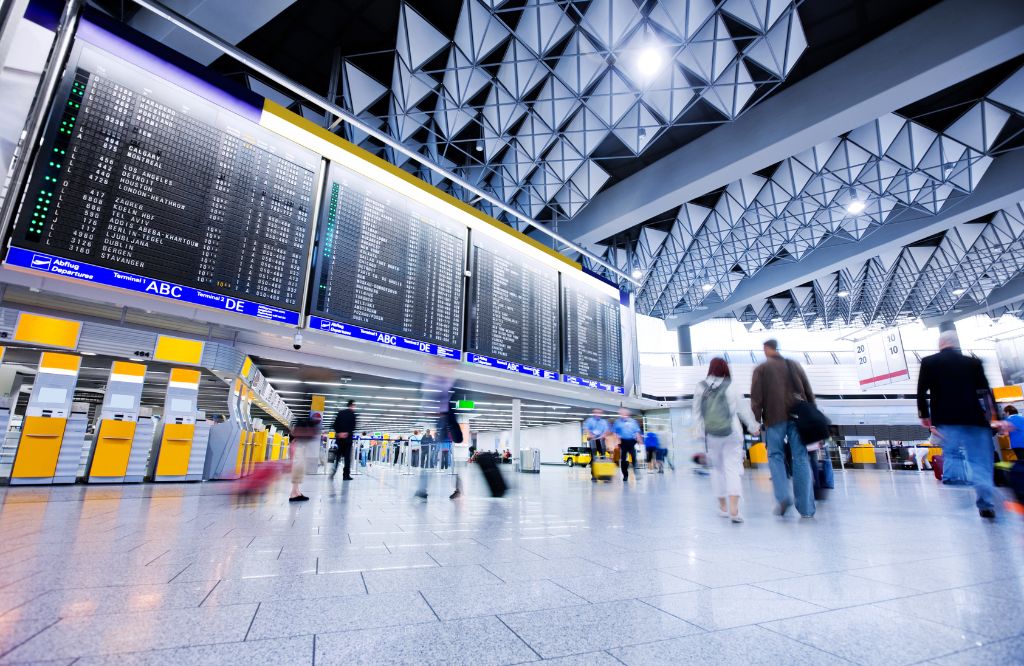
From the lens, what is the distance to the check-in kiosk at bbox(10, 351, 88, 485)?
7797mm

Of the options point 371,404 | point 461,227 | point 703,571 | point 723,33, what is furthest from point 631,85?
point 371,404

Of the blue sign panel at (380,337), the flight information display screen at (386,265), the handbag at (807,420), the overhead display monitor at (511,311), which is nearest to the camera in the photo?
the handbag at (807,420)

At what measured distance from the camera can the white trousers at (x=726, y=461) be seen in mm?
4715

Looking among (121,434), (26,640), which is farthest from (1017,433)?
(121,434)

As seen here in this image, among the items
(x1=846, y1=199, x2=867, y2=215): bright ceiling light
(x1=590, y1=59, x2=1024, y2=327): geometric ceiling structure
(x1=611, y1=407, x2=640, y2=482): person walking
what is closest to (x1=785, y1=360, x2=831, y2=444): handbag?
(x1=611, y1=407, x2=640, y2=482): person walking

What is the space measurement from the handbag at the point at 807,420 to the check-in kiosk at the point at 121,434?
36.5 feet

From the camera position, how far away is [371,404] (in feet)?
66.9

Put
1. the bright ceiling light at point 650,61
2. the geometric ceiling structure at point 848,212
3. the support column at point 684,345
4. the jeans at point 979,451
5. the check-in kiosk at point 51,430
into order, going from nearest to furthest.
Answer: the jeans at point 979,451, the check-in kiosk at point 51,430, the bright ceiling light at point 650,61, the geometric ceiling structure at point 848,212, the support column at point 684,345

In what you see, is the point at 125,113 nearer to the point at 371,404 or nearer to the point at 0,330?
the point at 0,330

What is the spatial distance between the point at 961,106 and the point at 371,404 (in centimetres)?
2385

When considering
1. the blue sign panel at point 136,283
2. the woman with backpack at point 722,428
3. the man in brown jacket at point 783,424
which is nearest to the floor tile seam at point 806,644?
the woman with backpack at point 722,428

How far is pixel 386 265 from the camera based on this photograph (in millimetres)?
10000

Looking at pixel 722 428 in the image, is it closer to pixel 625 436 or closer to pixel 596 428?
pixel 625 436

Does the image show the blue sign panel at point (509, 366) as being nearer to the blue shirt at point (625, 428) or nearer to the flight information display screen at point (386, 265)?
the flight information display screen at point (386, 265)
